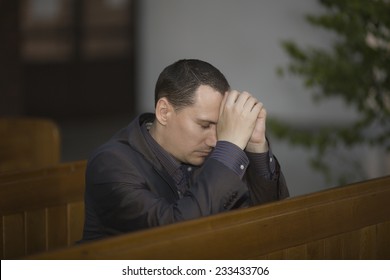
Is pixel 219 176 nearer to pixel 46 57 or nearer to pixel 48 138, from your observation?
pixel 48 138

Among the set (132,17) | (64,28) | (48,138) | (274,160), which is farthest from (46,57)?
(274,160)

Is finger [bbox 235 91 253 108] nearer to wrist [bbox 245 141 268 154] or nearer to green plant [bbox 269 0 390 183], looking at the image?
wrist [bbox 245 141 268 154]

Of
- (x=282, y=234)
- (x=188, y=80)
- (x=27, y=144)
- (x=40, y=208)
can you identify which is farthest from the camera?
(x=27, y=144)

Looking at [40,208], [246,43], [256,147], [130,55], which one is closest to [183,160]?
[256,147]

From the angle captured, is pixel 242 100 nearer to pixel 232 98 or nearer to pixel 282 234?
pixel 232 98

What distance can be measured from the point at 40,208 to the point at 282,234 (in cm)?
111

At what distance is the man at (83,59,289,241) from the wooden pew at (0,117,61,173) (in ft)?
6.25

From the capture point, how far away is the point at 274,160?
254cm

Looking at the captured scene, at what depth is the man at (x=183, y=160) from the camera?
225 cm

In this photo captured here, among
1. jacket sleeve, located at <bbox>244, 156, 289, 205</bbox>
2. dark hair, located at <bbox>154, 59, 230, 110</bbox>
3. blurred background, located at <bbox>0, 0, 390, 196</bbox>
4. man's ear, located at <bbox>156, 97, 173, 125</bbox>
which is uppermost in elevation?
dark hair, located at <bbox>154, 59, 230, 110</bbox>

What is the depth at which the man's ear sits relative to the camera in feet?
7.89

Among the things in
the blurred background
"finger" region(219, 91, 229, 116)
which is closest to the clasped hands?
"finger" region(219, 91, 229, 116)

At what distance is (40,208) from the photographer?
305 centimetres

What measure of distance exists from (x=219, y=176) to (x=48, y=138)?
2265 mm
